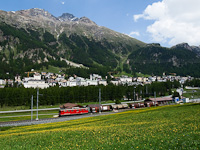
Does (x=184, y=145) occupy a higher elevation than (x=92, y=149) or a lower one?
higher

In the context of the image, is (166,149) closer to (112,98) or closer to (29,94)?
(29,94)

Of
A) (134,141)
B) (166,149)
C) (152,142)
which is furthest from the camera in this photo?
(134,141)

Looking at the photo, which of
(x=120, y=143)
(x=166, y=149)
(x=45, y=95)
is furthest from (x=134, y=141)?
(x=45, y=95)

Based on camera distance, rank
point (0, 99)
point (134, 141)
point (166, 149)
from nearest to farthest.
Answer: point (166, 149) < point (134, 141) < point (0, 99)

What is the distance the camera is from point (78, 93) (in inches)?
5423

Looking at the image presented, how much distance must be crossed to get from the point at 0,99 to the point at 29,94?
1838cm

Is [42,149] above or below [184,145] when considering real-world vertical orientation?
below

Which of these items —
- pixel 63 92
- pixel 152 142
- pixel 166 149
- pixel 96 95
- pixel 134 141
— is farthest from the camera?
pixel 96 95

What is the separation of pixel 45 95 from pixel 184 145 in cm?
12123

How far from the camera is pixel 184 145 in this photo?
41.0 feet

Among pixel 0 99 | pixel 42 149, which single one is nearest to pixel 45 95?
pixel 0 99

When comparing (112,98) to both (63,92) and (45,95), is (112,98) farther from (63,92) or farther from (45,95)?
(45,95)

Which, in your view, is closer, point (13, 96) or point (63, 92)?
point (13, 96)

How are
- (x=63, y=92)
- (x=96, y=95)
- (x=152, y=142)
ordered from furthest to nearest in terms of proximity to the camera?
(x=96, y=95) < (x=63, y=92) < (x=152, y=142)
